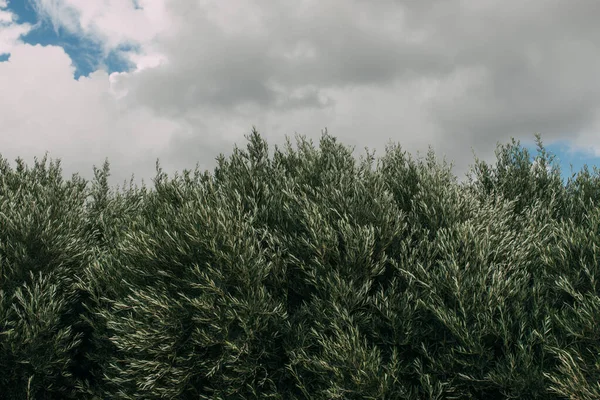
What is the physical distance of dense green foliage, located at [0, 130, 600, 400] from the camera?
12.4 m

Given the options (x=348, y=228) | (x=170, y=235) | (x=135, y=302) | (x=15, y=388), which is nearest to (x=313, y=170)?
(x=348, y=228)

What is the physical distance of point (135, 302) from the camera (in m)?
14.4

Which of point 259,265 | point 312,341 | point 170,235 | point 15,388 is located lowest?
point 15,388

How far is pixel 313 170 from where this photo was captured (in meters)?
16.8

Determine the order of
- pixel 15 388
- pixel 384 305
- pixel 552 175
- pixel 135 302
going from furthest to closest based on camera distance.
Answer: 1. pixel 552 175
2. pixel 15 388
3. pixel 135 302
4. pixel 384 305

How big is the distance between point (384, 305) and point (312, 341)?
6.94 feet

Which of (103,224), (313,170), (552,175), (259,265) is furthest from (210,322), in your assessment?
(552,175)

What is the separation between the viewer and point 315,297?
1353 centimetres

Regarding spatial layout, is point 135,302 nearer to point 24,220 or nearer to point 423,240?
point 24,220

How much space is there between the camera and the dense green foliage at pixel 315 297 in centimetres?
1242

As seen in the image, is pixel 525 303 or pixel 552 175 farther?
pixel 552 175

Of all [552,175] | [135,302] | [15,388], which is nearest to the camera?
[135,302]

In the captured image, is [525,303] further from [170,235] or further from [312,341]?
[170,235]

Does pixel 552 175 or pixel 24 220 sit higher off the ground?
pixel 552 175
